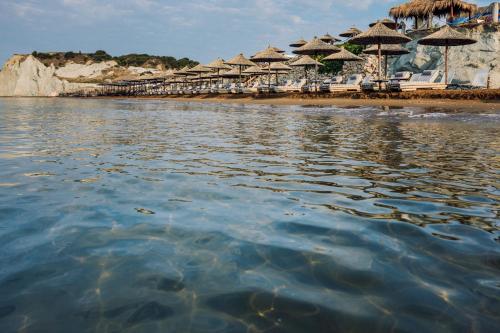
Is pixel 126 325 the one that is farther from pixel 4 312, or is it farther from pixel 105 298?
pixel 4 312

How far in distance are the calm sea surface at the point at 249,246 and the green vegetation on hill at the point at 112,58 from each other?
96003mm

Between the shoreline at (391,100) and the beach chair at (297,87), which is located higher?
the beach chair at (297,87)

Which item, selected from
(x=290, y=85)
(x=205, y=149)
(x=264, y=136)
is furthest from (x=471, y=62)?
(x=205, y=149)

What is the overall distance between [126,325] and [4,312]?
70 cm

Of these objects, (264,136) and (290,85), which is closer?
(264,136)

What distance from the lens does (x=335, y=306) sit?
217cm

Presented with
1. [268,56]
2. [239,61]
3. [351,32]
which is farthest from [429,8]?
[239,61]

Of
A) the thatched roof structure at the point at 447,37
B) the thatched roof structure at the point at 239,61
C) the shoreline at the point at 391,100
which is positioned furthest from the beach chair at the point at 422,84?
the thatched roof structure at the point at 239,61

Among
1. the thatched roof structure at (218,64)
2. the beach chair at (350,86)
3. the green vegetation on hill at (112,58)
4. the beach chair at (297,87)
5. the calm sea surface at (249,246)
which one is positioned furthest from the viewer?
the green vegetation on hill at (112,58)

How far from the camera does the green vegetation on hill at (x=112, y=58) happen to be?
9819 centimetres

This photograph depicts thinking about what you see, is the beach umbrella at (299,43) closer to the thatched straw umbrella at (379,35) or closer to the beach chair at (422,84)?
the thatched straw umbrella at (379,35)

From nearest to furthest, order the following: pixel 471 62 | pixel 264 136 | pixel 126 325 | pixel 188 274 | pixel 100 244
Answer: pixel 126 325
pixel 188 274
pixel 100 244
pixel 264 136
pixel 471 62

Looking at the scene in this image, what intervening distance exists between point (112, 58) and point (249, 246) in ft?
354

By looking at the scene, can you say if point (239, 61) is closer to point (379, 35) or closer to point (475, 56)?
point (379, 35)
